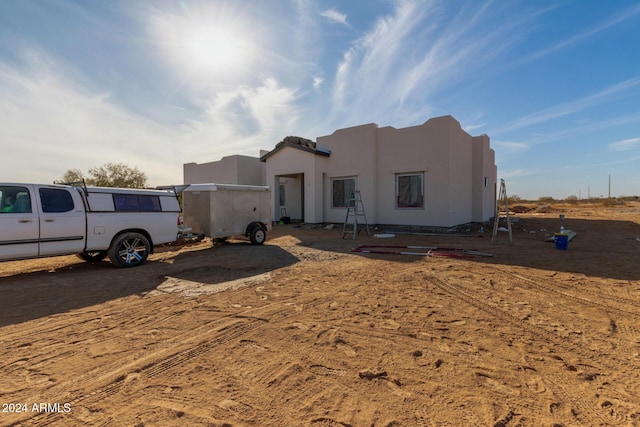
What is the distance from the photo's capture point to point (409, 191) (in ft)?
48.7

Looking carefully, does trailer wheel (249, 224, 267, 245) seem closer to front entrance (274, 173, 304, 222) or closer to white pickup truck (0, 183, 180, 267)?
white pickup truck (0, 183, 180, 267)

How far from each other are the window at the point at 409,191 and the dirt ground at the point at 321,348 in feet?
27.1

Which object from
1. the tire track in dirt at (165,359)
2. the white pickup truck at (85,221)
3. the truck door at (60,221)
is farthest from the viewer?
the truck door at (60,221)

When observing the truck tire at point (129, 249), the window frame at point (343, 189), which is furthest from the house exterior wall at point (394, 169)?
Result: the truck tire at point (129, 249)

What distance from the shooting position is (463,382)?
268 cm

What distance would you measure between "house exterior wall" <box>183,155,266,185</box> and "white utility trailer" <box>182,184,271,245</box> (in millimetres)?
11160

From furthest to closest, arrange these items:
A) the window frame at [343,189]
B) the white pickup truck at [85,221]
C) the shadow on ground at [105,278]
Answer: the window frame at [343,189]
the white pickup truck at [85,221]
the shadow on ground at [105,278]

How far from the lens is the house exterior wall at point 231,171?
843 inches

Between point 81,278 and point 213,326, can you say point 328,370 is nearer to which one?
point 213,326

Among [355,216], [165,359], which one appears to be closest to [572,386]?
[165,359]

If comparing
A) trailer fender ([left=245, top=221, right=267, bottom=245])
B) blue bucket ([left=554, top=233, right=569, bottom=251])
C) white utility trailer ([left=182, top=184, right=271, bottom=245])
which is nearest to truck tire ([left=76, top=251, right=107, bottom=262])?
white utility trailer ([left=182, top=184, right=271, bottom=245])

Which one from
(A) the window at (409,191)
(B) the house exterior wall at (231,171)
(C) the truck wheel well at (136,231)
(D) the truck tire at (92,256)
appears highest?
(B) the house exterior wall at (231,171)

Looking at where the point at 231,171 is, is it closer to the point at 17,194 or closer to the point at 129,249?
the point at 129,249

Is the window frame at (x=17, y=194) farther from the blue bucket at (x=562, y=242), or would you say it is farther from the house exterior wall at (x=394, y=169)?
the blue bucket at (x=562, y=242)
